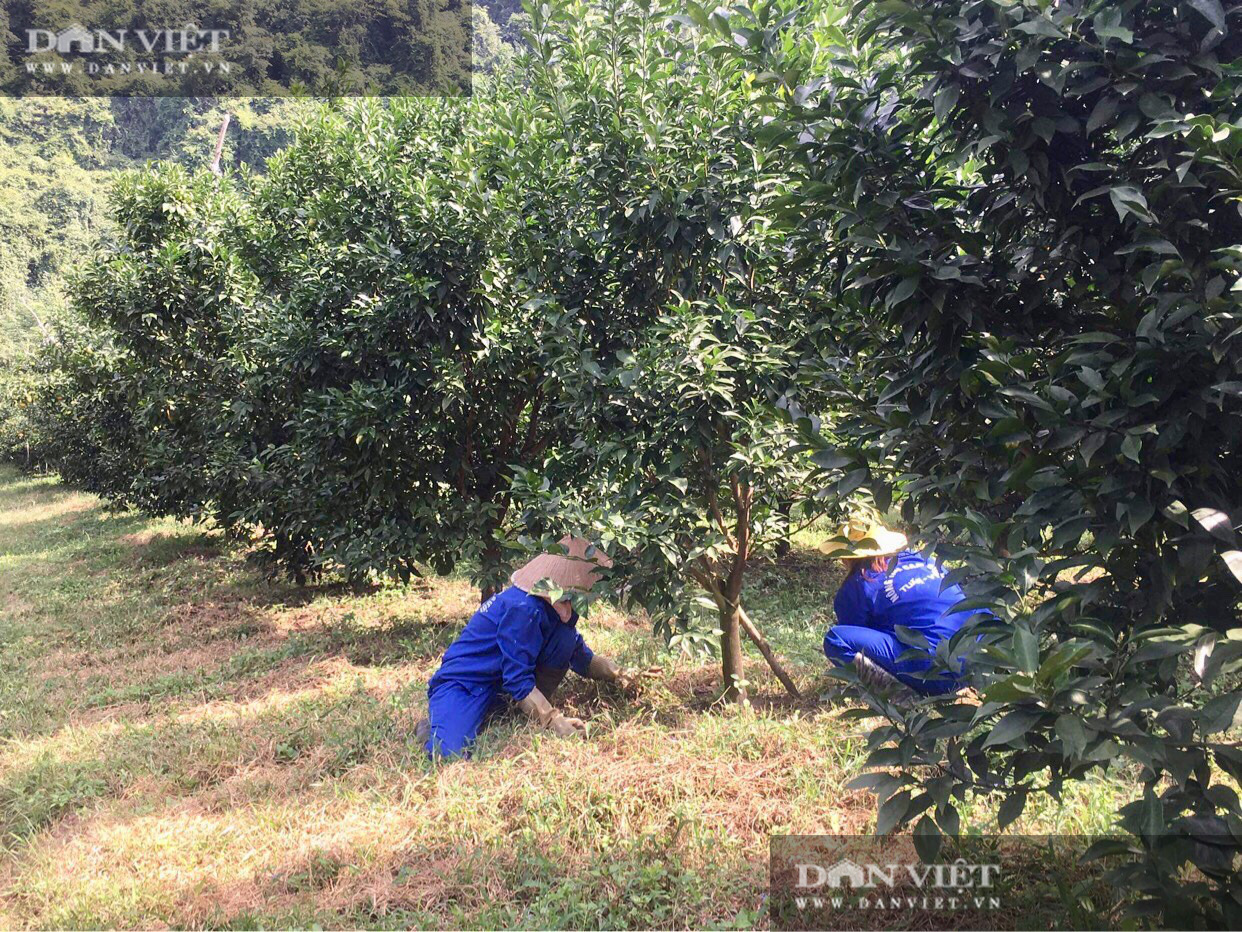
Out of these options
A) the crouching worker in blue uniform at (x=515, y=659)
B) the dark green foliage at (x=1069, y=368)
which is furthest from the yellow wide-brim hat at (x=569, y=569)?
the dark green foliage at (x=1069, y=368)

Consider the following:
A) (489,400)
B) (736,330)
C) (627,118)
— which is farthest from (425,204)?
(736,330)

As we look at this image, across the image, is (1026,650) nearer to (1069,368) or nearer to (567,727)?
(1069,368)

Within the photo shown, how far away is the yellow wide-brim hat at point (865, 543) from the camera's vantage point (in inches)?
173

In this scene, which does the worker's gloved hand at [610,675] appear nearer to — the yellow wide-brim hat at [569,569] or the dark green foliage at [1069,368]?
the yellow wide-brim hat at [569,569]

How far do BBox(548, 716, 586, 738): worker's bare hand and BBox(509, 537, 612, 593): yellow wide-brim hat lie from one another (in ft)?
2.20

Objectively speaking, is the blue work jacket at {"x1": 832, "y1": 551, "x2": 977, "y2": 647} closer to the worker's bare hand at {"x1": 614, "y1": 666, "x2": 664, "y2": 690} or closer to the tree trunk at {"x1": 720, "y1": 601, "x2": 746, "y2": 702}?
the tree trunk at {"x1": 720, "y1": 601, "x2": 746, "y2": 702}

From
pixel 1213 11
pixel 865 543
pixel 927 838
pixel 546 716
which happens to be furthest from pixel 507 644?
pixel 1213 11

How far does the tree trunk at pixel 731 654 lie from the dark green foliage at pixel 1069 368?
2.28 m

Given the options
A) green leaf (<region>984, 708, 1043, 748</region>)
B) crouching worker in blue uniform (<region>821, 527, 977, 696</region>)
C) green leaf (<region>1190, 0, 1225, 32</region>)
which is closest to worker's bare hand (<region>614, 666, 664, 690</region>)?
crouching worker in blue uniform (<region>821, 527, 977, 696</region>)

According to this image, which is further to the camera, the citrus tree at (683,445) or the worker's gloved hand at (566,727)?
the worker's gloved hand at (566,727)

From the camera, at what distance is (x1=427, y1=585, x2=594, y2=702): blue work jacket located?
14.8 feet

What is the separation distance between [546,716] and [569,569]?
0.77 m

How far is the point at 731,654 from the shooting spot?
15.8ft

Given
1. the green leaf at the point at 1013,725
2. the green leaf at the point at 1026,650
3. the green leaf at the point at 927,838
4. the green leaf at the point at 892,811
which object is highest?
the green leaf at the point at 1026,650
